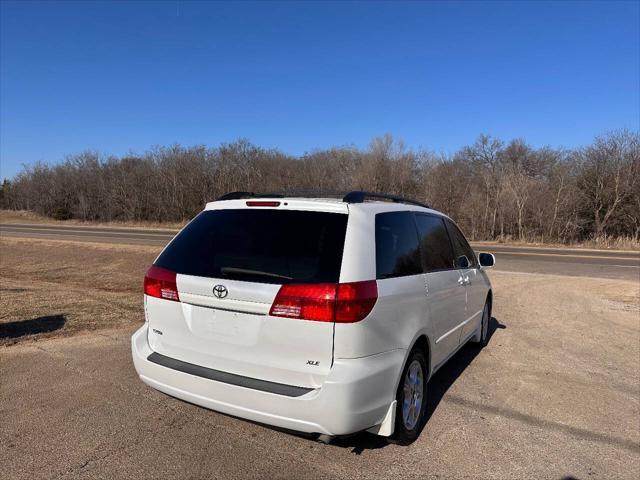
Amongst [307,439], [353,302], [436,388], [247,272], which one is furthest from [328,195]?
[436,388]

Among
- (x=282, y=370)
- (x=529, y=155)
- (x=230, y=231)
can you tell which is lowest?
(x=282, y=370)

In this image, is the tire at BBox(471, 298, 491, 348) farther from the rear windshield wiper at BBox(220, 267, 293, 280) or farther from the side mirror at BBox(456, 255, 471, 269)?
the rear windshield wiper at BBox(220, 267, 293, 280)

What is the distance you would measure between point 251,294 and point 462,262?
115 inches

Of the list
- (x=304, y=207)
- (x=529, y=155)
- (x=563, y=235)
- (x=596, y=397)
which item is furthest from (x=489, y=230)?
(x=304, y=207)

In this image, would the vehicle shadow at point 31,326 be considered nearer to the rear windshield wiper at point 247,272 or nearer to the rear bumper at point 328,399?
the rear bumper at point 328,399

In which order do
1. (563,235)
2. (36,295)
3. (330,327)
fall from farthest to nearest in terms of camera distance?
(563,235) < (36,295) < (330,327)

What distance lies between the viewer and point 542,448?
3672mm

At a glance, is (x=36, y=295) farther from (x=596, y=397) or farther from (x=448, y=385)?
(x=596, y=397)

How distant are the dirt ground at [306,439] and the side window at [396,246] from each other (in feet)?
4.34

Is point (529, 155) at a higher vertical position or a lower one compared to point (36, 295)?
higher

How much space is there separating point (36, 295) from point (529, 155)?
45.8 m

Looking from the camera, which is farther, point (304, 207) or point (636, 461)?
point (636, 461)

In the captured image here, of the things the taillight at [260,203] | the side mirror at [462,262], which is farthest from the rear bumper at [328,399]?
the side mirror at [462,262]

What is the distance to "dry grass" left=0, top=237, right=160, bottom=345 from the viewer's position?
22.8 ft
